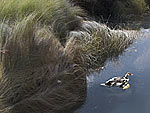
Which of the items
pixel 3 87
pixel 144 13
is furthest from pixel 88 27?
pixel 144 13

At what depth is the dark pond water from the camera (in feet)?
10.4

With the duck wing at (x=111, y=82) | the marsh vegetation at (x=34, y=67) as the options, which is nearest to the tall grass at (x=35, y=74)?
the marsh vegetation at (x=34, y=67)

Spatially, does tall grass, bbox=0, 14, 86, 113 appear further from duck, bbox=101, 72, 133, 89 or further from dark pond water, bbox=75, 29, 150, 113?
duck, bbox=101, 72, 133, 89

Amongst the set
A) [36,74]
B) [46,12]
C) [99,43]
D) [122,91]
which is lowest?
[122,91]

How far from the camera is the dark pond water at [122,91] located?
10.4 ft

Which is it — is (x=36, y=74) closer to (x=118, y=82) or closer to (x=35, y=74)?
(x=35, y=74)

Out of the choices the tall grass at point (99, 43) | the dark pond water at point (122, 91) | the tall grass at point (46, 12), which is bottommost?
the dark pond water at point (122, 91)

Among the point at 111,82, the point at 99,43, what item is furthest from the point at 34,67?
the point at 99,43

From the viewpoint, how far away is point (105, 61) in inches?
184

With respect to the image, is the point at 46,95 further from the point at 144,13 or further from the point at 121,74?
the point at 144,13

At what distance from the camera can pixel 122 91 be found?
3557mm

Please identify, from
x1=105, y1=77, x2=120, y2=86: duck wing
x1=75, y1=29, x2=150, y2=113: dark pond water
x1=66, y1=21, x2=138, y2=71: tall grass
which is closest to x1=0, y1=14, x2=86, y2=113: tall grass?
x1=75, y1=29, x2=150, y2=113: dark pond water

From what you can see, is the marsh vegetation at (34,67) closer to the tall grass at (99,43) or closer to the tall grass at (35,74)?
the tall grass at (35,74)

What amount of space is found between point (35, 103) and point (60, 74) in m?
0.51
